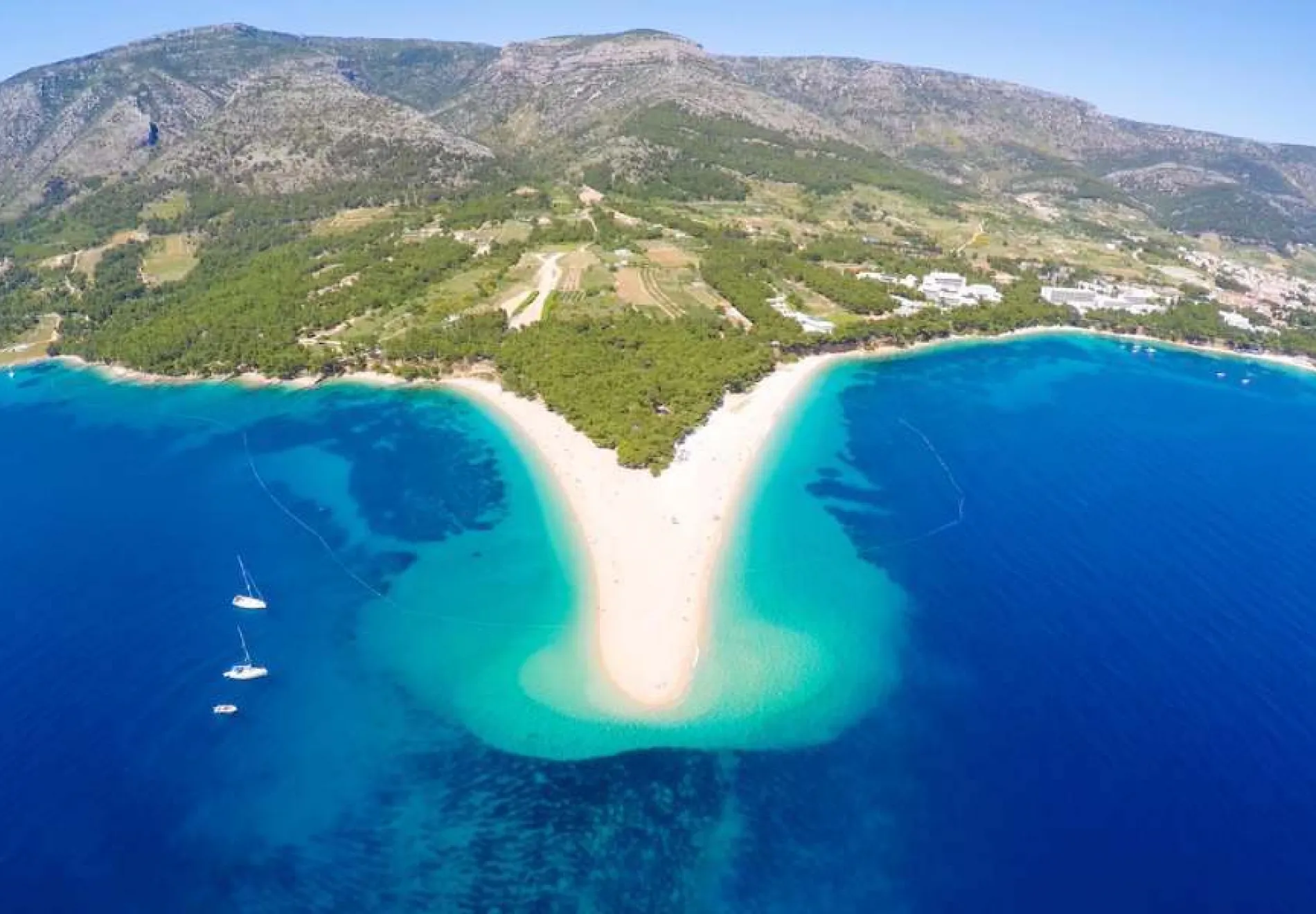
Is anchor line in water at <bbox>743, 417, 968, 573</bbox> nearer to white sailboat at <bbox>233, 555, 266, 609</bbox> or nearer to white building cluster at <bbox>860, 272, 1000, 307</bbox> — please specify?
white sailboat at <bbox>233, 555, 266, 609</bbox>

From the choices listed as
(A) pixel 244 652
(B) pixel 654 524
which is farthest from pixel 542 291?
(A) pixel 244 652

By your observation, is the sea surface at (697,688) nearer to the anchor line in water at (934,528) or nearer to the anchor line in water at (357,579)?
the anchor line in water at (357,579)

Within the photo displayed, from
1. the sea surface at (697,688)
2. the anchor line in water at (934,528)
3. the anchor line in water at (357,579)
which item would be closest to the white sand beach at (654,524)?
the sea surface at (697,688)

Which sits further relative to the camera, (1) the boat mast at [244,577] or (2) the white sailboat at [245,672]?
(1) the boat mast at [244,577]

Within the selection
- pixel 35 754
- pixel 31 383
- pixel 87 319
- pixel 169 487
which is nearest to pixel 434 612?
pixel 35 754

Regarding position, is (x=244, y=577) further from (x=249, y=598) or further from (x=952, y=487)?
(x=952, y=487)
